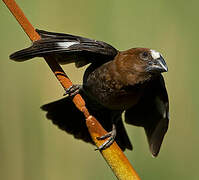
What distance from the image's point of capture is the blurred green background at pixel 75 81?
9.62 ft

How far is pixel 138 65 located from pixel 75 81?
2.47ft

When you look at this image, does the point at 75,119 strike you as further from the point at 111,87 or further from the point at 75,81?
the point at 111,87

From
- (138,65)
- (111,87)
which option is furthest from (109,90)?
(138,65)

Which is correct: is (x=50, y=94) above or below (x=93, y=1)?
below

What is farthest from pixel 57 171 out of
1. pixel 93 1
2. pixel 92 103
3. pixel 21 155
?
pixel 93 1

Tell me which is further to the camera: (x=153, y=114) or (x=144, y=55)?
(x=153, y=114)

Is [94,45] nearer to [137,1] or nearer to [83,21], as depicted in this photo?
[83,21]

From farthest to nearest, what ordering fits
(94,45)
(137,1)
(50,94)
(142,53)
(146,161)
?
(137,1) → (50,94) → (146,161) → (142,53) → (94,45)

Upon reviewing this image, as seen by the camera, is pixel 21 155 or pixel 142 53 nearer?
pixel 142 53

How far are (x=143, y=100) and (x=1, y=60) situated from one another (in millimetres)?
981

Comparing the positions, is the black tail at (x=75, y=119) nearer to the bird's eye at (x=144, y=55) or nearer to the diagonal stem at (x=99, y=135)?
the bird's eye at (x=144, y=55)

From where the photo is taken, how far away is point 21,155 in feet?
9.73

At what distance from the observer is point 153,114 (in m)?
3.15

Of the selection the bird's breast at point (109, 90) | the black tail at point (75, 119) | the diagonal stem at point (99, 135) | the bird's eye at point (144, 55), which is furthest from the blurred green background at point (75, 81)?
the diagonal stem at point (99, 135)
